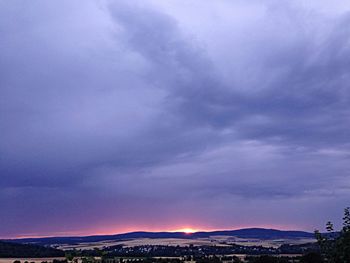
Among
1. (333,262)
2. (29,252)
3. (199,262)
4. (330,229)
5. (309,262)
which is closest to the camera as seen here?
(333,262)

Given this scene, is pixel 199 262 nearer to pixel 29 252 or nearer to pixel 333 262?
pixel 29 252

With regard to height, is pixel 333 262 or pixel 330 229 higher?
pixel 330 229

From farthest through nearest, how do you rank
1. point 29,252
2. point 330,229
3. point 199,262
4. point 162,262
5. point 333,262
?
point 29,252 < point 199,262 < point 162,262 < point 330,229 < point 333,262

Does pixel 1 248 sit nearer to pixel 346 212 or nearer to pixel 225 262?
pixel 225 262

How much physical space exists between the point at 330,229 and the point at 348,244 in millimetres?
1256

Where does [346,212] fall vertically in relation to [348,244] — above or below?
above

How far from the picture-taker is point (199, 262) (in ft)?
334

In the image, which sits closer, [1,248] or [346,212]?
[346,212]

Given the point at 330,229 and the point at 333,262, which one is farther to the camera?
the point at 330,229

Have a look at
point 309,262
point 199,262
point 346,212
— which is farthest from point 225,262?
point 346,212

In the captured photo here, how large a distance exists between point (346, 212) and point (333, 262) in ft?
8.49

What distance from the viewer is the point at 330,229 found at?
69.0ft

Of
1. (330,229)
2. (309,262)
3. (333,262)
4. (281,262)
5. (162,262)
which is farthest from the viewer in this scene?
(162,262)

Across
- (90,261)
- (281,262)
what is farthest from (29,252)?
(90,261)
